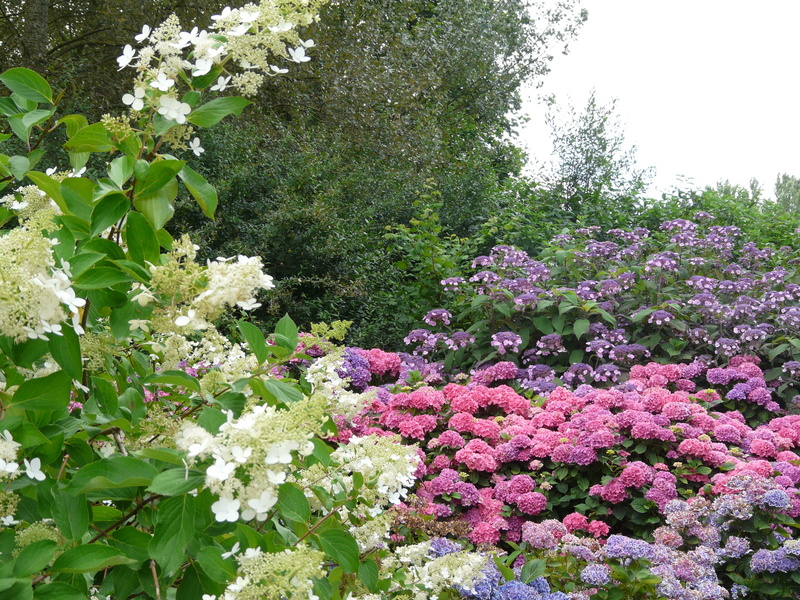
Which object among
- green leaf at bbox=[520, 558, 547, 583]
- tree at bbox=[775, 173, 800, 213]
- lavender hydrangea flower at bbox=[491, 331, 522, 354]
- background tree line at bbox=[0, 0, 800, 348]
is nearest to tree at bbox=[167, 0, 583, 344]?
background tree line at bbox=[0, 0, 800, 348]

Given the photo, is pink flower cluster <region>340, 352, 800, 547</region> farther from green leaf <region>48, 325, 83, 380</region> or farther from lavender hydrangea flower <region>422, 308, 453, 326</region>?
green leaf <region>48, 325, 83, 380</region>

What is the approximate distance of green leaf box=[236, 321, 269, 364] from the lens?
1.14 m

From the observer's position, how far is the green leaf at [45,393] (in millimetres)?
1057

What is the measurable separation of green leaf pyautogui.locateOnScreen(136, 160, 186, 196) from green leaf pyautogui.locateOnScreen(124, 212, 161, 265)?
5 cm

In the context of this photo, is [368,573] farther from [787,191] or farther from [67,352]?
[787,191]

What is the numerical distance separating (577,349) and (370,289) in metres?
2.31

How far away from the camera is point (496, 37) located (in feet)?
42.2

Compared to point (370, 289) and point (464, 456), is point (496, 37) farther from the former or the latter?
point (464, 456)

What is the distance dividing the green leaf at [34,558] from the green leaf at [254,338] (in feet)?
1.27

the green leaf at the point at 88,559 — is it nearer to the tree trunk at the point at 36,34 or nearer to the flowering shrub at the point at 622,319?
the flowering shrub at the point at 622,319

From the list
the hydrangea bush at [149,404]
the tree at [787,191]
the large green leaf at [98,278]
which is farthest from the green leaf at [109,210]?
the tree at [787,191]

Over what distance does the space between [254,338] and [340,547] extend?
0.41 m

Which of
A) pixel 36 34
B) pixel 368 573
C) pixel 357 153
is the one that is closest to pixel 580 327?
pixel 368 573

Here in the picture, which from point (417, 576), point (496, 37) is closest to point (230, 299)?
point (417, 576)
